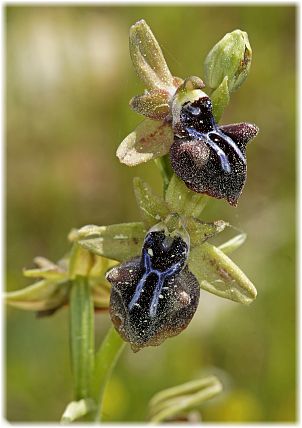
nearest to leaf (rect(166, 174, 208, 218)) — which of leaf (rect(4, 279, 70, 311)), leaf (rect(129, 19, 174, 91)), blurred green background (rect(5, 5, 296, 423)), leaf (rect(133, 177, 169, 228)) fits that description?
leaf (rect(133, 177, 169, 228))

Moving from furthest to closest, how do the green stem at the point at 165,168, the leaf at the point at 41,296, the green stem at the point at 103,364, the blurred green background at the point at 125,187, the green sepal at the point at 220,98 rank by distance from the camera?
1. the blurred green background at the point at 125,187
2. the leaf at the point at 41,296
3. the green stem at the point at 103,364
4. the green stem at the point at 165,168
5. the green sepal at the point at 220,98

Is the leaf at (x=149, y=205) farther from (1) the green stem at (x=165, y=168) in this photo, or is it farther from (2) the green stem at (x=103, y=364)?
(2) the green stem at (x=103, y=364)

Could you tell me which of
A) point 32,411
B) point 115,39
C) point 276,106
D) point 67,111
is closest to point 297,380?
point 32,411

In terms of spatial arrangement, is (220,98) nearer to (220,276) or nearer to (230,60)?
(230,60)

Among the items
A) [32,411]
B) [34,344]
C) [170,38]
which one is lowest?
[32,411]

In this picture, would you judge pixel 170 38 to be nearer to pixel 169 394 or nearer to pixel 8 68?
pixel 8 68

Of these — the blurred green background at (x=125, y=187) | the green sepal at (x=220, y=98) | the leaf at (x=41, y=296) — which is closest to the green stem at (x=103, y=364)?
the leaf at (x=41, y=296)
